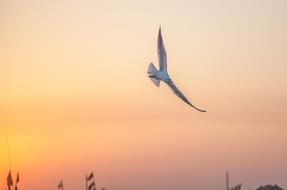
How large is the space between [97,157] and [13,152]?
1.42 ft

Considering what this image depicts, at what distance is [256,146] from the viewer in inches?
137

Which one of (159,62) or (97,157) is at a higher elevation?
(159,62)

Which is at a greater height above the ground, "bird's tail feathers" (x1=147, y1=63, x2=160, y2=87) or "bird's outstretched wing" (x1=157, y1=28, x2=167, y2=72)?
"bird's outstretched wing" (x1=157, y1=28, x2=167, y2=72)

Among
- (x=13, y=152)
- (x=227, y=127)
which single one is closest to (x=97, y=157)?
(x=13, y=152)

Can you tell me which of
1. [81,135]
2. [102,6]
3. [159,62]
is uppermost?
[102,6]

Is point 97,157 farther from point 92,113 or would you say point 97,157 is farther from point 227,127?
point 227,127

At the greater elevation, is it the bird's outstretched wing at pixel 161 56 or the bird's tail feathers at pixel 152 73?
the bird's outstretched wing at pixel 161 56

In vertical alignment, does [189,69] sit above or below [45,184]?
above

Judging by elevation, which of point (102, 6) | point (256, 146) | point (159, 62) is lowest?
point (256, 146)

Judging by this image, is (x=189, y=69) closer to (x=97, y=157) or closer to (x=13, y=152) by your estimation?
(x=97, y=157)

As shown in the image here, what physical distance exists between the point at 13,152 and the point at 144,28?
2.99 ft

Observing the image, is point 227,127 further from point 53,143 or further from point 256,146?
point 53,143

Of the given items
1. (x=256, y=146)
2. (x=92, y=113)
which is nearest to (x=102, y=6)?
(x=92, y=113)

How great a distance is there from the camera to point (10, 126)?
3623 millimetres
